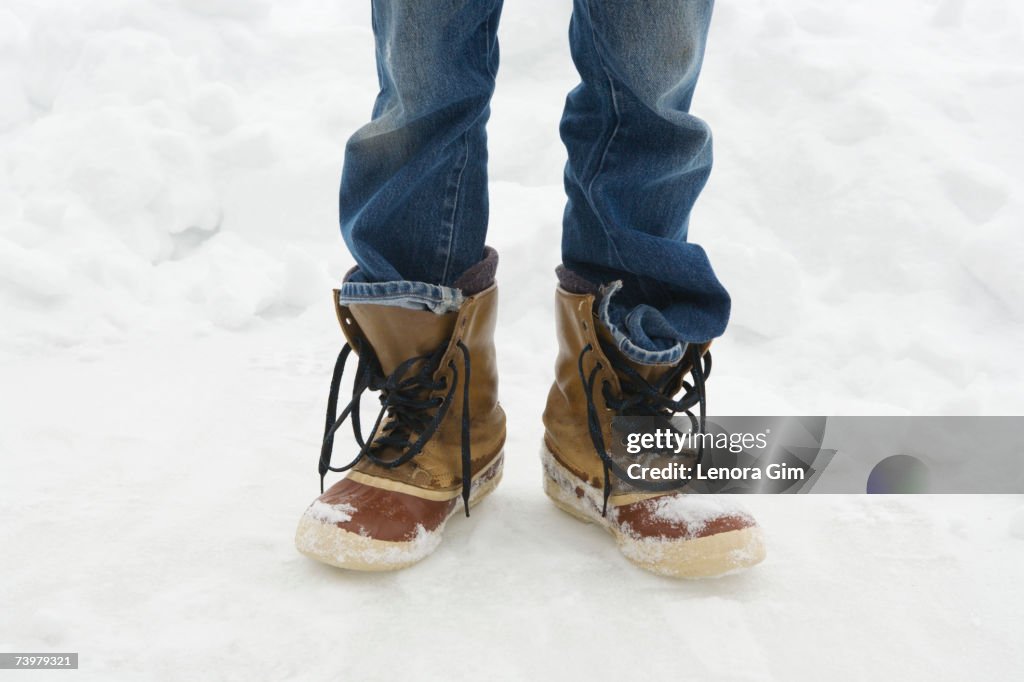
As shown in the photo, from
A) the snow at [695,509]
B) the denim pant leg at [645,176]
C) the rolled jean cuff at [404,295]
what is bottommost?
the snow at [695,509]

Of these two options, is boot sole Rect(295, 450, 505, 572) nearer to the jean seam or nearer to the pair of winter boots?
the pair of winter boots

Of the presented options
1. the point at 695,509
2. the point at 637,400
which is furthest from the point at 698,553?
the point at 637,400

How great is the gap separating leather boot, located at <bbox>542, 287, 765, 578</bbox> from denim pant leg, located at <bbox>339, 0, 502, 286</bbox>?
6.7 inches

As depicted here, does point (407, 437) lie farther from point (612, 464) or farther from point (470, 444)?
point (612, 464)

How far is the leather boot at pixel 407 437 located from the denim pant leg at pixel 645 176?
6.7 inches

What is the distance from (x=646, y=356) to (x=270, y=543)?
19.5 inches

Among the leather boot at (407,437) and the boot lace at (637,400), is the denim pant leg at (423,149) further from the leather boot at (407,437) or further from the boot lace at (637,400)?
the boot lace at (637,400)

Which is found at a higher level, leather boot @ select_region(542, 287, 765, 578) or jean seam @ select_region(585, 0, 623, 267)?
jean seam @ select_region(585, 0, 623, 267)

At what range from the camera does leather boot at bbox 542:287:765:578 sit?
2.98 feet

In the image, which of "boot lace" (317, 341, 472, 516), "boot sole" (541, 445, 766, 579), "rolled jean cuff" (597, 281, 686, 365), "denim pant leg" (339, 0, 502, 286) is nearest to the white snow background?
"boot sole" (541, 445, 766, 579)

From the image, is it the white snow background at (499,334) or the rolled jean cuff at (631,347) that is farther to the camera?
the rolled jean cuff at (631,347)

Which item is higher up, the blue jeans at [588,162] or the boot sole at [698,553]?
the blue jeans at [588,162]

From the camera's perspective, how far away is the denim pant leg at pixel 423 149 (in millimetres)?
888

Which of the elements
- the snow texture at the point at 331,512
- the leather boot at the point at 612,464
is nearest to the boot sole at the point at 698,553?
the leather boot at the point at 612,464
